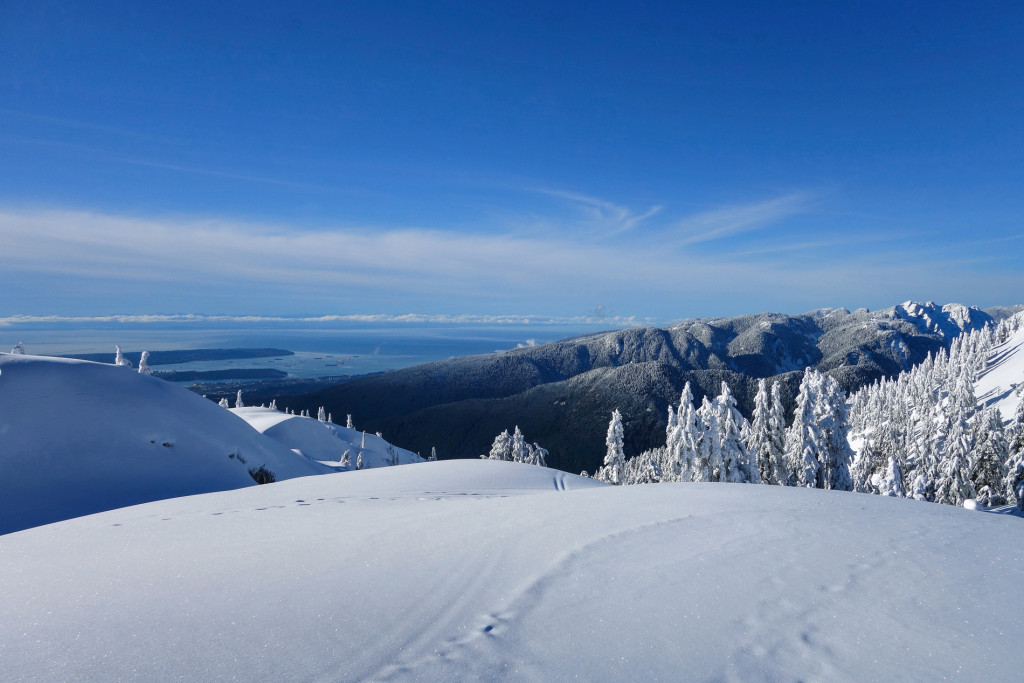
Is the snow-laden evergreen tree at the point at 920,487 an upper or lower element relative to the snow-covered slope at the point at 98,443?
lower

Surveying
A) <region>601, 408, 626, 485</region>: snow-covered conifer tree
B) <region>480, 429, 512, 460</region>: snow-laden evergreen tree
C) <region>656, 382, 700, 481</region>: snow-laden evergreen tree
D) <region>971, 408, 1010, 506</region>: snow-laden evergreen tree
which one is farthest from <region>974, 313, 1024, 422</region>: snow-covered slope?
<region>480, 429, 512, 460</region>: snow-laden evergreen tree

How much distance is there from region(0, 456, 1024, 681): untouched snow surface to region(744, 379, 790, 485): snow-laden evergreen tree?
22.3 meters

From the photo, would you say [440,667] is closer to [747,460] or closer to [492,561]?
[492,561]

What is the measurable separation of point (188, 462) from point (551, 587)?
57.2ft

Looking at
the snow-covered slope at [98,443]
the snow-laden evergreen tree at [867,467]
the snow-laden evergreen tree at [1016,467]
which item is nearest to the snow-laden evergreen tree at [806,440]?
the snow-laden evergreen tree at [1016,467]

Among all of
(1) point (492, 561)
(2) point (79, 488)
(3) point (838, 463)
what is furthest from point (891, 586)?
(3) point (838, 463)

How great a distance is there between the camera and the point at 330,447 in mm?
54719

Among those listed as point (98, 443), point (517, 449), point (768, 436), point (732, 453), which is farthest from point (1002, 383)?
point (98, 443)

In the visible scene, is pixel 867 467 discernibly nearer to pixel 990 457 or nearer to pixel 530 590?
pixel 990 457

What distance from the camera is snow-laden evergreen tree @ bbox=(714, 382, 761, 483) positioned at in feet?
82.6

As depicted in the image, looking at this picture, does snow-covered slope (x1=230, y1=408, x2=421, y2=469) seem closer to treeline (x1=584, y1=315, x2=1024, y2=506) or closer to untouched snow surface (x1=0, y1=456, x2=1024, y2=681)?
treeline (x1=584, y1=315, x2=1024, y2=506)

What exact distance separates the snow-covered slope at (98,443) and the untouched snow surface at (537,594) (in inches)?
295

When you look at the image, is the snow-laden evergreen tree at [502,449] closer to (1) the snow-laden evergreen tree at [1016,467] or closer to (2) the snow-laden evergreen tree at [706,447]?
(2) the snow-laden evergreen tree at [706,447]

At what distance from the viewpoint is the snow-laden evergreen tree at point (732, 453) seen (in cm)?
2519
